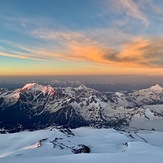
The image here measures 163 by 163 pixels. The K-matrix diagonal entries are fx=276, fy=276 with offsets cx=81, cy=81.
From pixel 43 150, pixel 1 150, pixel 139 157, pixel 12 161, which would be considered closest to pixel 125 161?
pixel 139 157

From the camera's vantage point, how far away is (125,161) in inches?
1321

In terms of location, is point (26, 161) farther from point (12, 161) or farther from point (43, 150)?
point (43, 150)

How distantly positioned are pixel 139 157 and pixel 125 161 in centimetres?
276

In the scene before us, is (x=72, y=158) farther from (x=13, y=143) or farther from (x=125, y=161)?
(x=13, y=143)

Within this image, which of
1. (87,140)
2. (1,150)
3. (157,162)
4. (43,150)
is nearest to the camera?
(157,162)

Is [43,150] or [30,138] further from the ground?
[43,150]

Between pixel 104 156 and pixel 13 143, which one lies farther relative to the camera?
pixel 13 143

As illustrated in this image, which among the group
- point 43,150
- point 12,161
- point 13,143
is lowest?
point 13,143

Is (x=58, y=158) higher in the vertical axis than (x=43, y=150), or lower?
higher

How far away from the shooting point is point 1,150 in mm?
156375

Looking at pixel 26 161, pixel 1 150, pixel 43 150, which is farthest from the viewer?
pixel 1 150

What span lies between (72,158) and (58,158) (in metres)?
1.89

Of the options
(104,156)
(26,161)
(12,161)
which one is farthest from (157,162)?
(12,161)

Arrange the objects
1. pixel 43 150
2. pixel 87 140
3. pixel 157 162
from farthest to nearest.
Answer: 1. pixel 87 140
2. pixel 43 150
3. pixel 157 162
